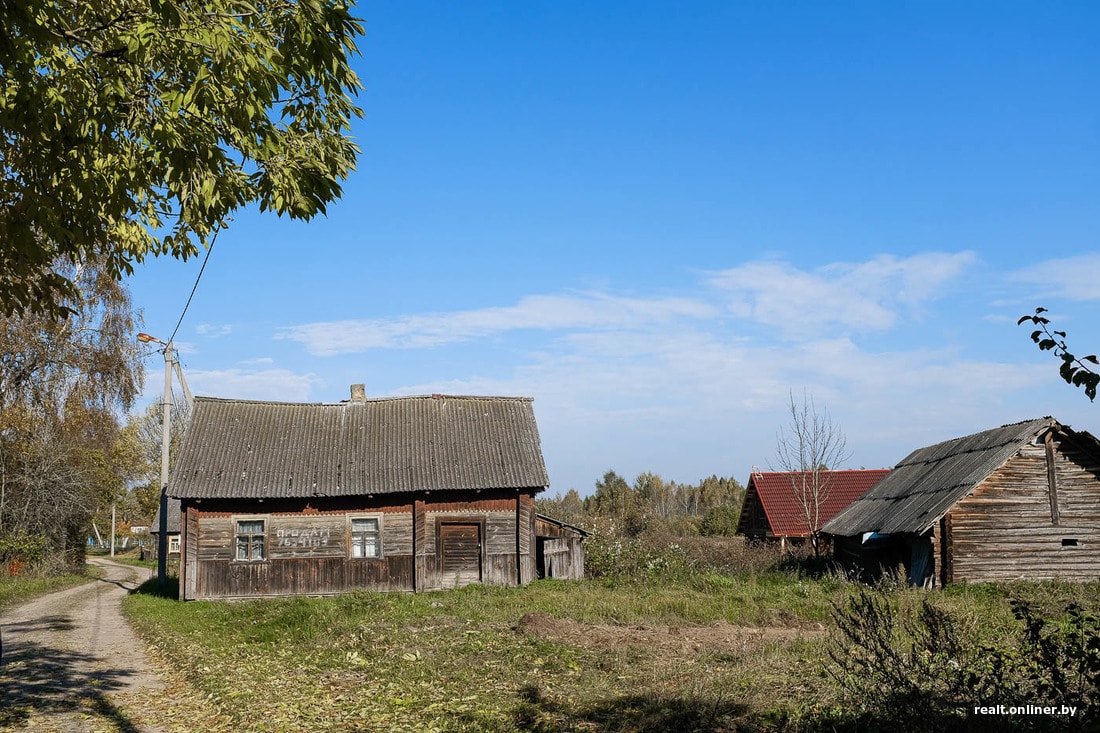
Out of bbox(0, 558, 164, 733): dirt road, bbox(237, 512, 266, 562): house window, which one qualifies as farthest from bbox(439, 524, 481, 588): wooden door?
bbox(0, 558, 164, 733): dirt road

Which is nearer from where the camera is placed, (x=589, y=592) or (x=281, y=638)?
(x=281, y=638)

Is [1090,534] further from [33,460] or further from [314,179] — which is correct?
[33,460]

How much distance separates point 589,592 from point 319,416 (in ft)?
37.6

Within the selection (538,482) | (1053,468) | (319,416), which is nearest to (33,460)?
(319,416)

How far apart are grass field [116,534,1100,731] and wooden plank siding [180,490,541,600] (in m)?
2.83

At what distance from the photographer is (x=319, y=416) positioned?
27.0m

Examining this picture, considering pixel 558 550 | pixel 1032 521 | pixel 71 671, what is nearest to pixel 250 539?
pixel 558 550

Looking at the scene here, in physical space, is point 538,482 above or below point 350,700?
A: above

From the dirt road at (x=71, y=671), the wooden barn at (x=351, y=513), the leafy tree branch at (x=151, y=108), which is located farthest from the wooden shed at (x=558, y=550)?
the leafy tree branch at (x=151, y=108)

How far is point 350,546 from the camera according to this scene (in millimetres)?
23812

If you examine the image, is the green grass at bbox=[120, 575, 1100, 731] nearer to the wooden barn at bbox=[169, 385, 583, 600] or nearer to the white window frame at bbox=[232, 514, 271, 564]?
the wooden barn at bbox=[169, 385, 583, 600]

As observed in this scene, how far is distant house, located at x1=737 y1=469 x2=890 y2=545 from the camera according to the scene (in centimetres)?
3609

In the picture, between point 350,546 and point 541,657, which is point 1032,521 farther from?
point 350,546

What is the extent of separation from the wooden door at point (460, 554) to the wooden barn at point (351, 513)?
3 centimetres
